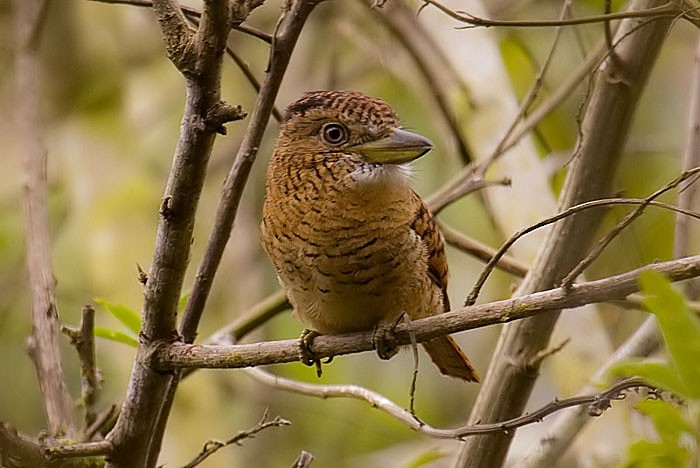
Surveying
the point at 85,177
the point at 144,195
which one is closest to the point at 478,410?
the point at 144,195

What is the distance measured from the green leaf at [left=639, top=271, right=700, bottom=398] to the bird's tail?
54.0 inches

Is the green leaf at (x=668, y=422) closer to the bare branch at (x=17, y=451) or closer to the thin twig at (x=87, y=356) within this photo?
the bare branch at (x=17, y=451)

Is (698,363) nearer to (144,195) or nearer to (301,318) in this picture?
(301,318)

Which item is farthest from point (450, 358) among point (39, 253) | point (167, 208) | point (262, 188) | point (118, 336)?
point (262, 188)

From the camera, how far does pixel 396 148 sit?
211 centimetres

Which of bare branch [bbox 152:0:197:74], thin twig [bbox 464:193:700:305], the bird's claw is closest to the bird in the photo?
the bird's claw

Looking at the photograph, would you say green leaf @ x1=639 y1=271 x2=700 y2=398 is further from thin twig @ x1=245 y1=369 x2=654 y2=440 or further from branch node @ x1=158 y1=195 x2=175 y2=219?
branch node @ x1=158 y1=195 x2=175 y2=219

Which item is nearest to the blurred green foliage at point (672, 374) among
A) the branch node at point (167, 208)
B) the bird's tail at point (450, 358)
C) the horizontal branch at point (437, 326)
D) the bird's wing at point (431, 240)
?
the horizontal branch at point (437, 326)

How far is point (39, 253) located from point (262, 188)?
1928mm

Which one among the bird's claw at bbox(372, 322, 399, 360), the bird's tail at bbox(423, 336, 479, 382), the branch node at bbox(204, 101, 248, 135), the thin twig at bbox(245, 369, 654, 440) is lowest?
the thin twig at bbox(245, 369, 654, 440)

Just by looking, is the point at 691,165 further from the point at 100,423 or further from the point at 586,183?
the point at 100,423

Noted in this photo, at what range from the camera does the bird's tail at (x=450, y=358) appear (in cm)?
242

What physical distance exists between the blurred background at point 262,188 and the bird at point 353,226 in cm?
62

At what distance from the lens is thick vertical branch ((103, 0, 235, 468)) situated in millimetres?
1479
